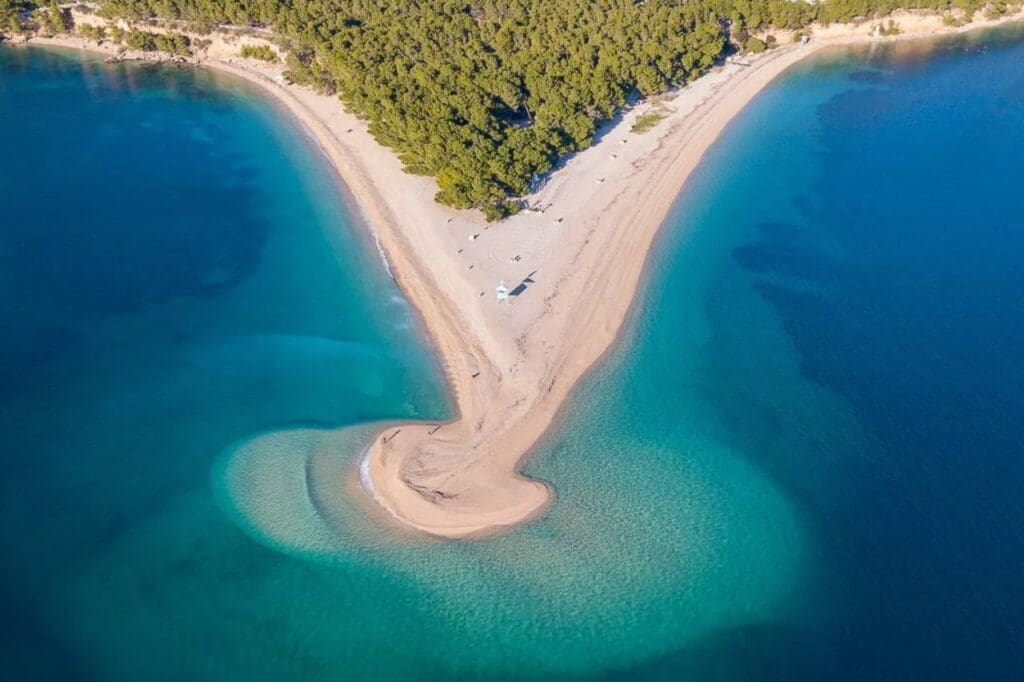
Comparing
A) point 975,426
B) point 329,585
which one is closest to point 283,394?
point 329,585

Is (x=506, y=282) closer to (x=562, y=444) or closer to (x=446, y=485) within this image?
(x=562, y=444)

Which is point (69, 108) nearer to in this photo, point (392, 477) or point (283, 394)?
point (283, 394)

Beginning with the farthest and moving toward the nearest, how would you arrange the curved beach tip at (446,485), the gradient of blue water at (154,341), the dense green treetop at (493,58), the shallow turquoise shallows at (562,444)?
the dense green treetop at (493,58), the curved beach tip at (446,485), the gradient of blue water at (154,341), the shallow turquoise shallows at (562,444)

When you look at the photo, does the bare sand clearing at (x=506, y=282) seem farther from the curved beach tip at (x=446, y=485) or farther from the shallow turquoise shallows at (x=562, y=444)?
the shallow turquoise shallows at (x=562, y=444)

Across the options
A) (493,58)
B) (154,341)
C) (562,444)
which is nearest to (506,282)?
(562,444)

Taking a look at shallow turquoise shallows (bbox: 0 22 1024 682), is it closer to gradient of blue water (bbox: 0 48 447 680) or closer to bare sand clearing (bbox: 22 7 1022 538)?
gradient of blue water (bbox: 0 48 447 680)

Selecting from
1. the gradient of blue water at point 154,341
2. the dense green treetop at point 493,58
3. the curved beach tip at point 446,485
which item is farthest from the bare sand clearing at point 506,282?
the dense green treetop at point 493,58

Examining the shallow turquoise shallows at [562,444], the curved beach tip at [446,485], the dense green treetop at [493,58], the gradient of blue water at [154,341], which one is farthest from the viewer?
the dense green treetop at [493,58]
